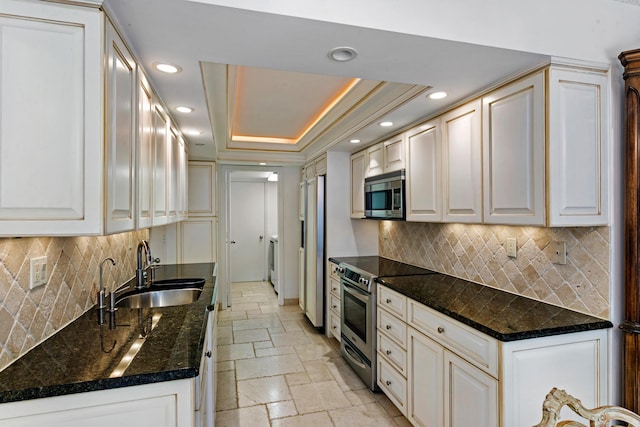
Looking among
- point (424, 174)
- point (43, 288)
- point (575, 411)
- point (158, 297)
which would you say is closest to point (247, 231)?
point (158, 297)

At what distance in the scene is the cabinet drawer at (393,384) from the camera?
2.41m

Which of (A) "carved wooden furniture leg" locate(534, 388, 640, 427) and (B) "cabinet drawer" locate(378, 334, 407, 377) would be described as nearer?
(A) "carved wooden furniture leg" locate(534, 388, 640, 427)

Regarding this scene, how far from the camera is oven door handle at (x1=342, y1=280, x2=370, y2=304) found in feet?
9.73

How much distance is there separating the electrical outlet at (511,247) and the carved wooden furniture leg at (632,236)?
2.03 ft

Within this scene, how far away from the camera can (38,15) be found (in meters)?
1.11

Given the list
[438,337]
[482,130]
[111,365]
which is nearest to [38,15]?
[111,365]

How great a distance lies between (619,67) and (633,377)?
1499 millimetres

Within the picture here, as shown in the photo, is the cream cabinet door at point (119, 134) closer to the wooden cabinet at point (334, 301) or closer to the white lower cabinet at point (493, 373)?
the white lower cabinet at point (493, 373)

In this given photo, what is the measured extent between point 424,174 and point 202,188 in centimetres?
319

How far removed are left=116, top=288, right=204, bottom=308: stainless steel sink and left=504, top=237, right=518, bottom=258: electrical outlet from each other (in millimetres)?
2196

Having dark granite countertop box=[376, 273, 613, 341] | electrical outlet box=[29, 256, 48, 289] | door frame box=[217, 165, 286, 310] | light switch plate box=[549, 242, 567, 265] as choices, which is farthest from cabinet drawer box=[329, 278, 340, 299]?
electrical outlet box=[29, 256, 48, 289]

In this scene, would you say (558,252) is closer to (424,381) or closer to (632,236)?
(632,236)

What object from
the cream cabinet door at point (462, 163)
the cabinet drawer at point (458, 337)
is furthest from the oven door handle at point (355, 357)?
the cream cabinet door at point (462, 163)

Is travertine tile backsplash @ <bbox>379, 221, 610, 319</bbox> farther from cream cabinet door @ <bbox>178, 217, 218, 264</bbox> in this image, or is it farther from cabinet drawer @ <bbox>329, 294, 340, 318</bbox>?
cream cabinet door @ <bbox>178, 217, 218, 264</bbox>
